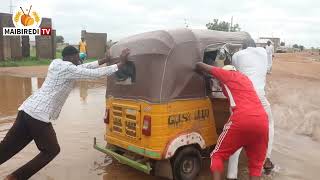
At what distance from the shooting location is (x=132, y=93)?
19.4 ft

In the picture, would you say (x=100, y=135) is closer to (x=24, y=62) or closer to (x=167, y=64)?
(x=167, y=64)

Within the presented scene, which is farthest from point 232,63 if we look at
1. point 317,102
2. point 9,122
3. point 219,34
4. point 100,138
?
point 317,102

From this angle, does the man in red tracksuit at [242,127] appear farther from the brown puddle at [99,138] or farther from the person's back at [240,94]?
→ the brown puddle at [99,138]

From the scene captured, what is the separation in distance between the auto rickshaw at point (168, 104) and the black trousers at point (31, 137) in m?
1.08

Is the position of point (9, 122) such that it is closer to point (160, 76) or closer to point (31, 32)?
point (160, 76)

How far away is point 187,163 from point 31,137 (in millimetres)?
2091

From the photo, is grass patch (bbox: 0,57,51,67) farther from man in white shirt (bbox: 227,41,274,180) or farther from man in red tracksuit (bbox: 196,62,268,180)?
man in red tracksuit (bbox: 196,62,268,180)

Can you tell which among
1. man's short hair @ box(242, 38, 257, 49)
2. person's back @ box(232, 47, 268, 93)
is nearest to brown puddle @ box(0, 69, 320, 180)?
person's back @ box(232, 47, 268, 93)

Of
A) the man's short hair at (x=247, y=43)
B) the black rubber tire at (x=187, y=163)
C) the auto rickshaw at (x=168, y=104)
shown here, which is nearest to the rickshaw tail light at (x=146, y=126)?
the auto rickshaw at (x=168, y=104)

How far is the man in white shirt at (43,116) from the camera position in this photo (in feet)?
17.2

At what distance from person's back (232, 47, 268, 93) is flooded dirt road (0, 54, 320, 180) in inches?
57.3

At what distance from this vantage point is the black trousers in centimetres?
525

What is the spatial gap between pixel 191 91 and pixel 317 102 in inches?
331

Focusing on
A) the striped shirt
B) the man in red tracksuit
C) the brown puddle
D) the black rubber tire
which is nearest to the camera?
the man in red tracksuit
